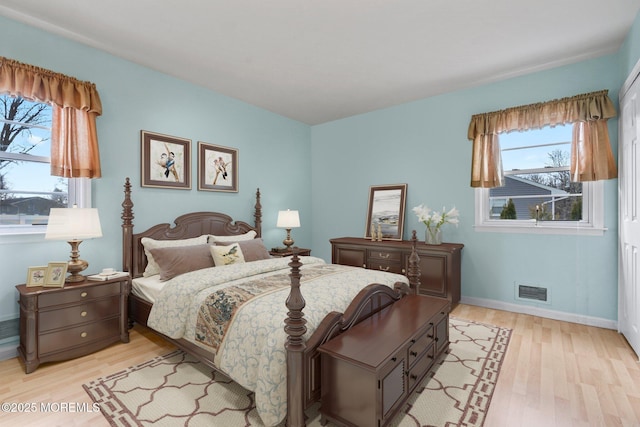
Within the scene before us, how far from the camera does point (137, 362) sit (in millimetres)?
2484

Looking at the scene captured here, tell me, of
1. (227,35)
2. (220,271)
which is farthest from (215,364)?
(227,35)

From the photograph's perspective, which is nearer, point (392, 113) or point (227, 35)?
point (227, 35)

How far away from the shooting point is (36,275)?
245 cm

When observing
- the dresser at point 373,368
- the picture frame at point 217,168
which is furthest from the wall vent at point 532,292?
the picture frame at point 217,168

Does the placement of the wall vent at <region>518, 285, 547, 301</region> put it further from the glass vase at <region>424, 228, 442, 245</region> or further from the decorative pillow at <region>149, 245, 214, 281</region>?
the decorative pillow at <region>149, 245, 214, 281</region>

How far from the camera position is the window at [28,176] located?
261cm

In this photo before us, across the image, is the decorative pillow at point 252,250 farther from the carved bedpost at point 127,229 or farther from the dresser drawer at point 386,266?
the dresser drawer at point 386,266

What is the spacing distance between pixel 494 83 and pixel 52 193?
16.1 ft

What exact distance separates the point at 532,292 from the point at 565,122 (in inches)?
75.1

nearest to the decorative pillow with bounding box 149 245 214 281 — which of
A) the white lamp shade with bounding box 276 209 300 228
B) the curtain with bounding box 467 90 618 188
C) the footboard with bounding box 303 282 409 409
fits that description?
the white lamp shade with bounding box 276 209 300 228

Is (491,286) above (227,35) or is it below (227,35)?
below

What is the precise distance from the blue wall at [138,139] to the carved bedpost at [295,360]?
8.03 feet

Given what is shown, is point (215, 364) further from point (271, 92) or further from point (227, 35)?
point (271, 92)

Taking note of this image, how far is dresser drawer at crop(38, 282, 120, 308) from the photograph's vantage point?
2354mm
